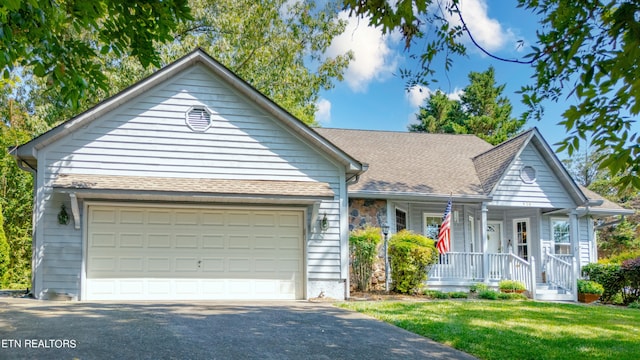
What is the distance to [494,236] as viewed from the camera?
60.2 feet

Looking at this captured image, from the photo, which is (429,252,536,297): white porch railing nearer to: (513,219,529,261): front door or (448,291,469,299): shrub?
(448,291,469,299): shrub

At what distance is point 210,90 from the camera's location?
1267 centimetres

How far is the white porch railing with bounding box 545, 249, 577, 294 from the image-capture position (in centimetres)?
1537

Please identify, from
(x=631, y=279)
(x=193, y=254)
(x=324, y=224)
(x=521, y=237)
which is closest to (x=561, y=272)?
(x=631, y=279)

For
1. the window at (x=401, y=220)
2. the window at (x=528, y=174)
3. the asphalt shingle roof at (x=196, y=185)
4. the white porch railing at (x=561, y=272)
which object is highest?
the window at (x=528, y=174)

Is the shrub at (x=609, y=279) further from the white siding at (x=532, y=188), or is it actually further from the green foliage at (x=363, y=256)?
the green foliage at (x=363, y=256)

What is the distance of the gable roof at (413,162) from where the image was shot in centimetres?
1571

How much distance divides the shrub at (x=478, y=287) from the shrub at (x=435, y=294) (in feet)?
3.85

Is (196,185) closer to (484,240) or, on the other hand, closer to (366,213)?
(366,213)

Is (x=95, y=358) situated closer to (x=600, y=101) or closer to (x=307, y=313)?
(x=307, y=313)

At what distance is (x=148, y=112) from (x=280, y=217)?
12.6ft

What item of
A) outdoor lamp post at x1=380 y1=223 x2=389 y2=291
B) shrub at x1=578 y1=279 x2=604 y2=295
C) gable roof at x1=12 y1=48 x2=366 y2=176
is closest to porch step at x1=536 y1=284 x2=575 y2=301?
shrub at x1=578 y1=279 x2=604 y2=295

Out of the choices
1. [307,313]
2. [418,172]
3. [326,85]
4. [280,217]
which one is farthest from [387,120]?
[307,313]

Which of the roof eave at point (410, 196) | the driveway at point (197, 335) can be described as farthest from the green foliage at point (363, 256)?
the driveway at point (197, 335)
